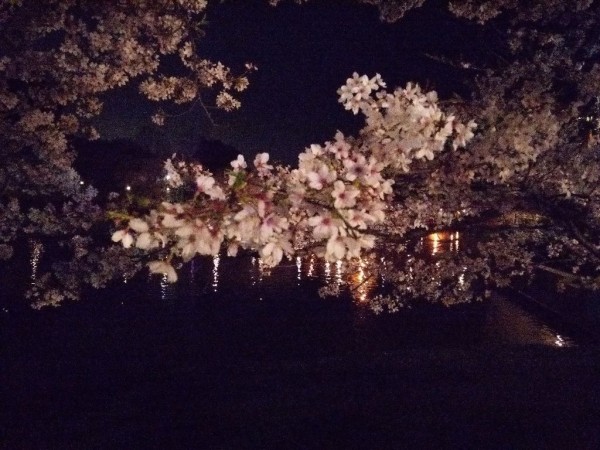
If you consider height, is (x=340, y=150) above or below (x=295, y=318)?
above

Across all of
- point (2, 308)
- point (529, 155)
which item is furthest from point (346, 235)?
point (2, 308)

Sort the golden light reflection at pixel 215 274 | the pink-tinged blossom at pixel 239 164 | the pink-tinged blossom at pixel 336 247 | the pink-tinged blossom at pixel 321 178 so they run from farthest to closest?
the golden light reflection at pixel 215 274
the pink-tinged blossom at pixel 239 164
the pink-tinged blossom at pixel 321 178
the pink-tinged blossom at pixel 336 247

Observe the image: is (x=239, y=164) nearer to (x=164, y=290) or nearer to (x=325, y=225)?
(x=325, y=225)

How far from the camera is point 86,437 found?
27.1 feet

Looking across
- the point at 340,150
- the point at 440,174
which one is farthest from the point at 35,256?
the point at 340,150

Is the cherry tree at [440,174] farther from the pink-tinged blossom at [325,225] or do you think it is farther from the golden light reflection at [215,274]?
the golden light reflection at [215,274]

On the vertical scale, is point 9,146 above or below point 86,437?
above

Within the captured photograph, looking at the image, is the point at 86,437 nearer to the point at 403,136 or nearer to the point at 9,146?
the point at 9,146

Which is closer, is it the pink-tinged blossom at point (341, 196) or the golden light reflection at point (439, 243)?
the pink-tinged blossom at point (341, 196)

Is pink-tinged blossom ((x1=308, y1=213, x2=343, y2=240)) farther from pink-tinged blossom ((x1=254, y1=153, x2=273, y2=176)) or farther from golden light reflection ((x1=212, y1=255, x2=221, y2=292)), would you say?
golden light reflection ((x1=212, y1=255, x2=221, y2=292))

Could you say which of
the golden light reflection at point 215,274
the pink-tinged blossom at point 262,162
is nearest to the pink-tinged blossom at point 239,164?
the pink-tinged blossom at point 262,162

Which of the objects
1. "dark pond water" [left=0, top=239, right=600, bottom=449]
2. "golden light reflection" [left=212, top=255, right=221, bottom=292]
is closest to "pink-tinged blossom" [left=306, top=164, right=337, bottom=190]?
"dark pond water" [left=0, top=239, right=600, bottom=449]

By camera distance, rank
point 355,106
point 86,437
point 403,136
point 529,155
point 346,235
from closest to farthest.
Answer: point 346,235, point 403,136, point 355,106, point 529,155, point 86,437

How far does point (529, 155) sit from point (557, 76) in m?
1.34
